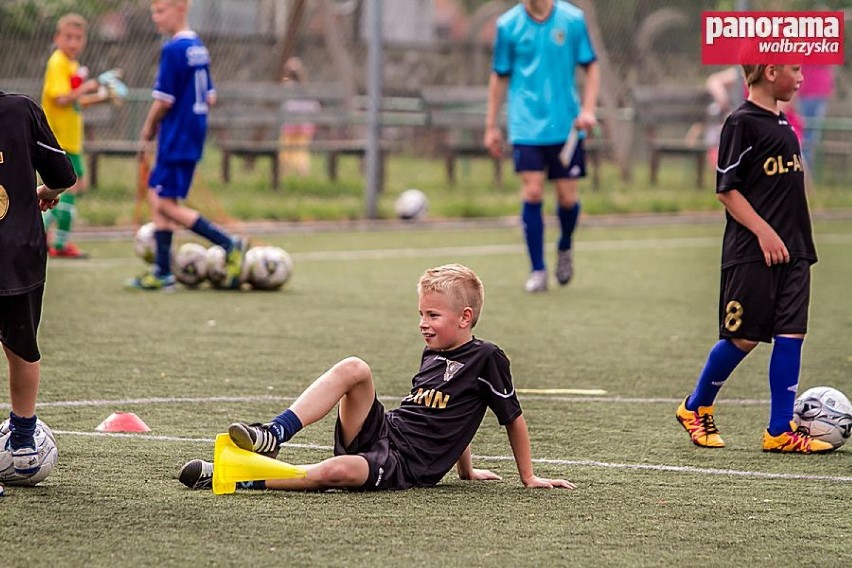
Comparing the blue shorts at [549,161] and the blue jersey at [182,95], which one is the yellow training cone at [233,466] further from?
the blue shorts at [549,161]

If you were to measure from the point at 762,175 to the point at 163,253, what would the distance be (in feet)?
18.8

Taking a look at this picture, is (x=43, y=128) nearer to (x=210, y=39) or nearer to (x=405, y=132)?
(x=210, y=39)

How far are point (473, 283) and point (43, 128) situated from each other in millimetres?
1445

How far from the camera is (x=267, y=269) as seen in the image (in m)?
10.7

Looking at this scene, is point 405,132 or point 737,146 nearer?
point 737,146

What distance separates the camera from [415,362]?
25.8ft

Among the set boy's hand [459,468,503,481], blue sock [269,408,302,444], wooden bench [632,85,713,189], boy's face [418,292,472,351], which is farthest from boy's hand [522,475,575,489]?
wooden bench [632,85,713,189]

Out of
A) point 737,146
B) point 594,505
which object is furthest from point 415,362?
point 594,505

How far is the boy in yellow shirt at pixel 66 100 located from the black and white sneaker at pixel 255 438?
7698 mm

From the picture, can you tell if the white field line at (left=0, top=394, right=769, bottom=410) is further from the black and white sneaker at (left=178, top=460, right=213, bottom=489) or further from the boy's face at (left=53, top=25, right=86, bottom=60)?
the boy's face at (left=53, top=25, right=86, bottom=60)

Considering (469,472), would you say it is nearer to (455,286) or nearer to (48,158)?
(455,286)

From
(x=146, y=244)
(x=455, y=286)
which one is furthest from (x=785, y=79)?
(x=146, y=244)

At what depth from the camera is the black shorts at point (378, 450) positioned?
4910mm

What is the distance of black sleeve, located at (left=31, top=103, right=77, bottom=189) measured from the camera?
4.80m
